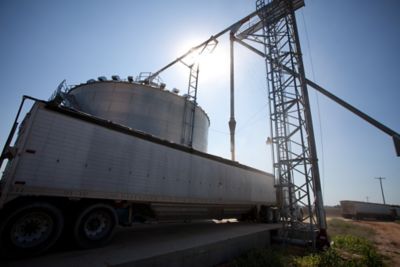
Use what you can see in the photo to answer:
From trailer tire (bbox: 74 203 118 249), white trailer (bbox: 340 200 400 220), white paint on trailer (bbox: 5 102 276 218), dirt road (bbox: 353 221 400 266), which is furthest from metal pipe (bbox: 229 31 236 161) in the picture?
white trailer (bbox: 340 200 400 220)

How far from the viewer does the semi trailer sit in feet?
17.6

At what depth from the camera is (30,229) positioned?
545 centimetres

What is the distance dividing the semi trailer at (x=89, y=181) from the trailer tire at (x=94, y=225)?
0.10 feet

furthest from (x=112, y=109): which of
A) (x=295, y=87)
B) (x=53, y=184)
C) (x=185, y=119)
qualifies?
(x=295, y=87)

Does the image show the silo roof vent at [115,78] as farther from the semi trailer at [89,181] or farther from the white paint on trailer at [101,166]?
the white paint on trailer at [101,166]

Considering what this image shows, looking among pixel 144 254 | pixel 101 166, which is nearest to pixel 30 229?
pixel 101 166

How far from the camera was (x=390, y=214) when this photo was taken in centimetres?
4191

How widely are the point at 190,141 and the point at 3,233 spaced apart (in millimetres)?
12614

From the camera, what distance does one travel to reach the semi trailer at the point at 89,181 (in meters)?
5.37

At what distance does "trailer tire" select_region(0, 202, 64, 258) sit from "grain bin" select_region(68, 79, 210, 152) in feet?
30.0

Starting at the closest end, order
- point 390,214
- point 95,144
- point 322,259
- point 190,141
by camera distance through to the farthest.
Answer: point 95,144 < point 322,259 < point 190,141 < point 390,214

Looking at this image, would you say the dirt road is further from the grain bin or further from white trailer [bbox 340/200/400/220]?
white trailer [bbox 340/200/400/220]

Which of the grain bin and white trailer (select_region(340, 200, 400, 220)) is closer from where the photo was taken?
the grain bin

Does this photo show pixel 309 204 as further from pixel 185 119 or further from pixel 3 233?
pixel 3 233
